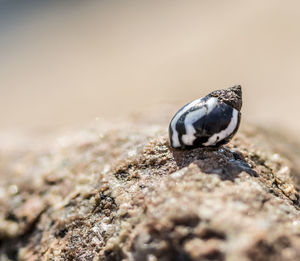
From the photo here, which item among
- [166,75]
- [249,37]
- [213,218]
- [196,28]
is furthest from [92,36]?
[213,218]

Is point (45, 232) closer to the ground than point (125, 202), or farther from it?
closer to the ground

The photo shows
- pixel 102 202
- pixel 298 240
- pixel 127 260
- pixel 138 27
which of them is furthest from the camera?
pixel 138 27

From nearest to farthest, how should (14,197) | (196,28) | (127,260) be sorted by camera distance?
(127,260) < (14,197) < (196,28)

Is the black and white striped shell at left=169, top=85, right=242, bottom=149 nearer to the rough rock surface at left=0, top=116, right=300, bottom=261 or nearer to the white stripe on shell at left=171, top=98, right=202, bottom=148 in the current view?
the white stripe on shell at left=171, top=98, right=202, bottom=148

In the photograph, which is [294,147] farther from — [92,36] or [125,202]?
[92,36]

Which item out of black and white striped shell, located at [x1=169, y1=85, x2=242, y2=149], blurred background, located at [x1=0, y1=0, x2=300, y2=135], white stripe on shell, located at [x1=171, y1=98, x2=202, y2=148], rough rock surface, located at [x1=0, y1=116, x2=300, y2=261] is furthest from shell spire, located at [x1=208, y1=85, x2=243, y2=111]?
blurred background, located at [x1=0, y1=0, x2=300, y2=135]

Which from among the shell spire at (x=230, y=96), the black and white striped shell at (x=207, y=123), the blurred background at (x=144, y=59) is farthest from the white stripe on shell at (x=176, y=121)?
the blurred background at (x=144, y=59)

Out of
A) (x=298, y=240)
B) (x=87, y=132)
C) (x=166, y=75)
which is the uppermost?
(x=298, y=240)
